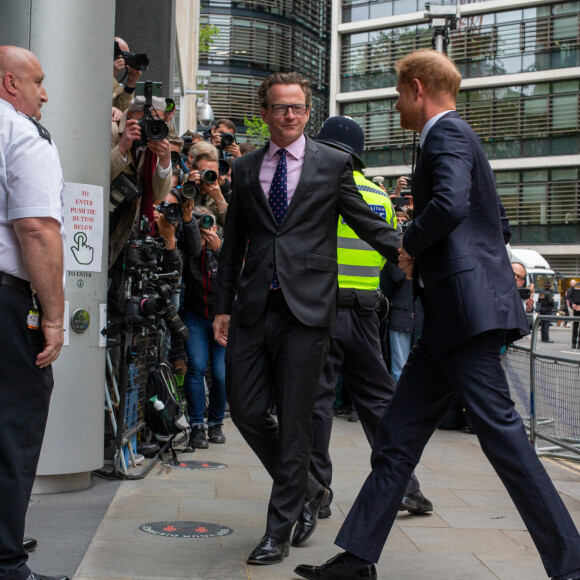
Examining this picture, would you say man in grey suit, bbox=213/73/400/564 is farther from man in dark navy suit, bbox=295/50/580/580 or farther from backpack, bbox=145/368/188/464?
backpack, bbox=145/368/188/464

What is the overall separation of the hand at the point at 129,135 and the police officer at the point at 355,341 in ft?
4.10

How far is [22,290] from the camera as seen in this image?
139 inches

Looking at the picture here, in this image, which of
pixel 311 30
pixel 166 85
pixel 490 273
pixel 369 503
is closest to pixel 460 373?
pixel 490 273

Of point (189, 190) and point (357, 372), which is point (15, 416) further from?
point (189, 190)

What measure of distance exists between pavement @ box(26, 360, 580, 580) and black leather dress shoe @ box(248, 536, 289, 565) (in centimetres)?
4

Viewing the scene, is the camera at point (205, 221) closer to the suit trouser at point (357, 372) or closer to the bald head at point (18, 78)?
the suit trouser at point (357, 372)

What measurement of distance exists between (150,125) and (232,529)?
2.62m

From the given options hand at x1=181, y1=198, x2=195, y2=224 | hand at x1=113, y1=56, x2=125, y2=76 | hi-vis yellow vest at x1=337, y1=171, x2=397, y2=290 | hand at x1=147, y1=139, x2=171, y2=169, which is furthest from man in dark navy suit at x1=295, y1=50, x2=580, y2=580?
hand at x1=181, y1=198, x2=195, y2=224

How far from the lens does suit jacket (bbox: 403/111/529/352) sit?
3.67 meters

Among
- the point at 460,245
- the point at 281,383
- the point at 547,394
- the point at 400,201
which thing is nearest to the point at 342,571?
the point at 281,383

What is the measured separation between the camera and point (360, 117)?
51062mm

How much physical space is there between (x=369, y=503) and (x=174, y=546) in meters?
1.14

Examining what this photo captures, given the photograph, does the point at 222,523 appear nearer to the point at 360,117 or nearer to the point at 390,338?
the point at 390,338

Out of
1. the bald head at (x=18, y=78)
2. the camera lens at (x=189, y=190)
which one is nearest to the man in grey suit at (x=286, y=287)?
the bald head at (x=18, y=78)
